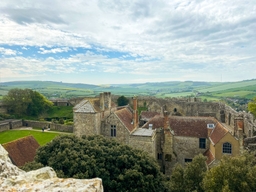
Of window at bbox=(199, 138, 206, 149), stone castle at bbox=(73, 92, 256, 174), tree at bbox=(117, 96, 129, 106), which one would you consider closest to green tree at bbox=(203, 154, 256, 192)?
stone castle at bbox=(73, 92, 256, 174)

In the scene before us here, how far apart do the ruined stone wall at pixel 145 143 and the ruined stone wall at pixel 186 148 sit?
156 inches

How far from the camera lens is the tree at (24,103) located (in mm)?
58125

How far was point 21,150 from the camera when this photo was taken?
23.8m

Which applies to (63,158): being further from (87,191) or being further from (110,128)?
(87,191)

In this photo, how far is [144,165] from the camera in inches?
744

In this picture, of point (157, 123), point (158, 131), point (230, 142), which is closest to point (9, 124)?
point (157, 123)

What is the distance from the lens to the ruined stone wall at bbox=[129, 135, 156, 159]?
26.3 meters

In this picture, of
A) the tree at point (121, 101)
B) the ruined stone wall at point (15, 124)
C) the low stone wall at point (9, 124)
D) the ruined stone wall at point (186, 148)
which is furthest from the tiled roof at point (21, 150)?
the tree at point (121, 101)

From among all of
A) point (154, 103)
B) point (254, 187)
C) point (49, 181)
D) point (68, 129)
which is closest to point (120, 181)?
point (254, 187)

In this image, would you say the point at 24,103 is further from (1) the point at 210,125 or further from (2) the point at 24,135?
(1) the point at 210,125

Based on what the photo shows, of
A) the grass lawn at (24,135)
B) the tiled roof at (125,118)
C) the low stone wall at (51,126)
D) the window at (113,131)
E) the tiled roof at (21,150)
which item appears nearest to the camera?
the tiled roof at (21,150)

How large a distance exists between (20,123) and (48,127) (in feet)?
25.5

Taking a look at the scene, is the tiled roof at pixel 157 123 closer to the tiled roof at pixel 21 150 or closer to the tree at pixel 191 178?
the tree at pixel 191 178

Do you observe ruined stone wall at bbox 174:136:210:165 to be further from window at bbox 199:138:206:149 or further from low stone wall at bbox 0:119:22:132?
low stone wall at bbox 0:119:22:132
